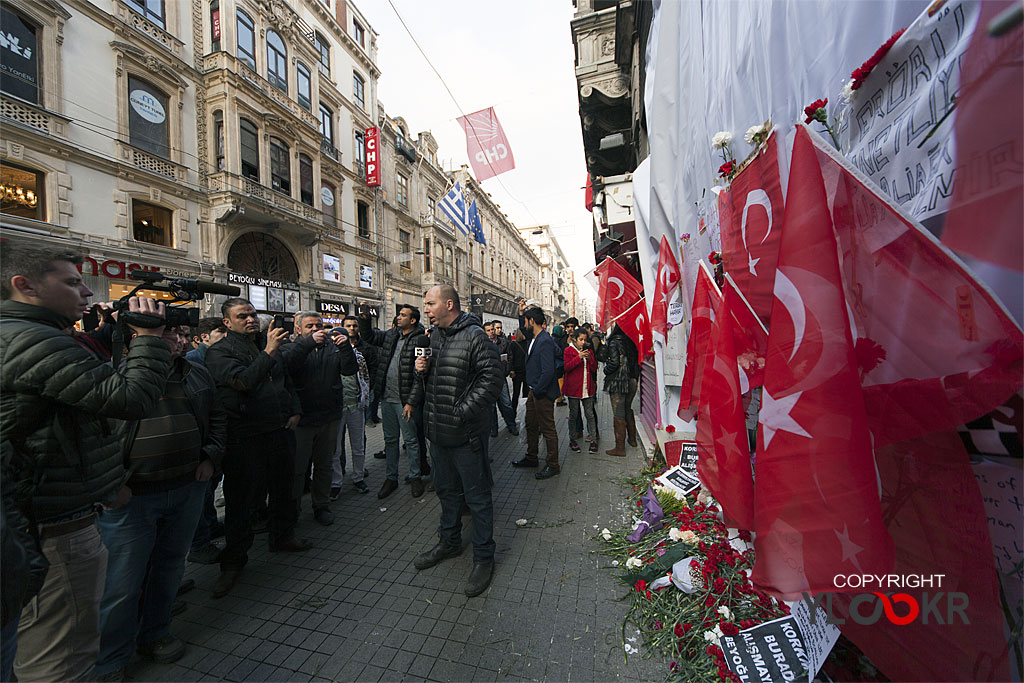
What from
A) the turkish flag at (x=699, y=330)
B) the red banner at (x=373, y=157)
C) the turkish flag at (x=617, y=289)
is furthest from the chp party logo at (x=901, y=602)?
the red banner at (x=373, y=157)

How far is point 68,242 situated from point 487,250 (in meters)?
31.7

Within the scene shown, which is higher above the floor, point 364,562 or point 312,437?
point 312,437

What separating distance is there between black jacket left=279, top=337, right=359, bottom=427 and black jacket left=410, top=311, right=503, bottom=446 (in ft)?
4.52

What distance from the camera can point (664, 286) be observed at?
13.0ft

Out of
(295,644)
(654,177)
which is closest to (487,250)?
(654,177)

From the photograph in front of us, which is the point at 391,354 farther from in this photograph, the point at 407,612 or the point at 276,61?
the point at 276,61

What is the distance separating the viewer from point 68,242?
1036 centimetres

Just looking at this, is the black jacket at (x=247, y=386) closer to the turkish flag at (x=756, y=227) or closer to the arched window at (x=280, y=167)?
the turkish flag at (x=756, y=227)

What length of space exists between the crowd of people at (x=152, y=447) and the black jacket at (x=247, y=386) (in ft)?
0.04

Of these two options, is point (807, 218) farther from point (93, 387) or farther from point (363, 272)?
point (363, 272)

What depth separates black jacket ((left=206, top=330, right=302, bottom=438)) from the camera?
2855mm

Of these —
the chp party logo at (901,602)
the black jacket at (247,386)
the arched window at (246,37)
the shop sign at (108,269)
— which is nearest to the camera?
Result: the chp party logo at (901,602)

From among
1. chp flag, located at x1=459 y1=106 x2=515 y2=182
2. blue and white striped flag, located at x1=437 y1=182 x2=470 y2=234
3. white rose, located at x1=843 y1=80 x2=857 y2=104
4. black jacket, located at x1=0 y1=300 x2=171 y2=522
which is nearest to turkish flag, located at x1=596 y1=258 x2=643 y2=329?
white rose, located at x1=843 y1=80 x2=857 y2=104

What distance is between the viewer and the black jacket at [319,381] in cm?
374
